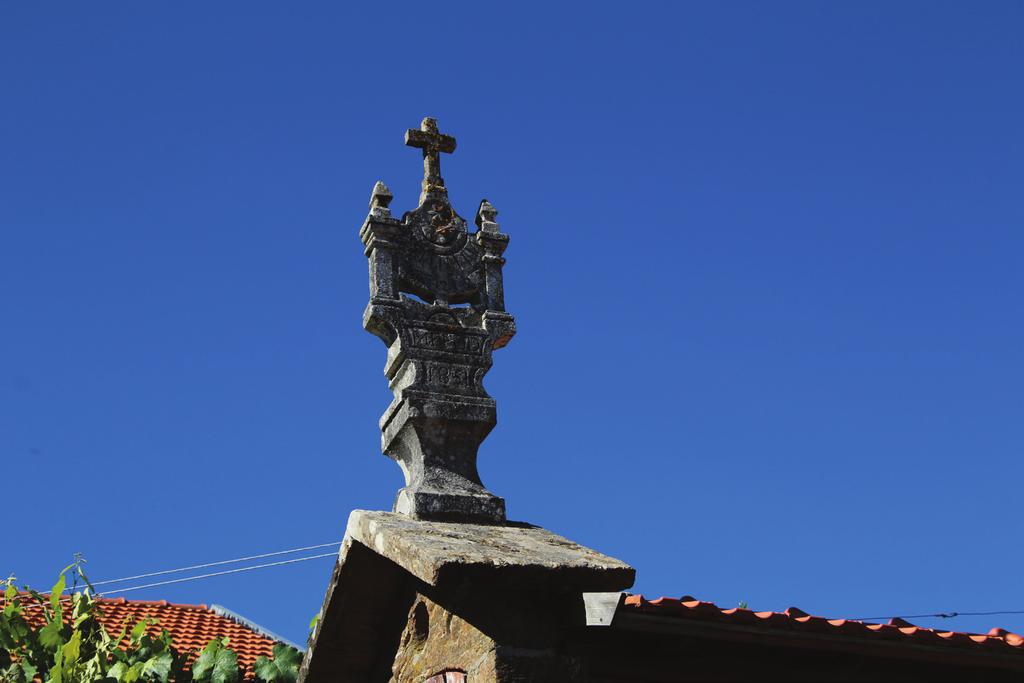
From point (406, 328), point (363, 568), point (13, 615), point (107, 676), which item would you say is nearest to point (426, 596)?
point (363, 568)

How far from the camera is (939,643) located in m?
5.48

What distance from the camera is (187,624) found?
40.5 ft

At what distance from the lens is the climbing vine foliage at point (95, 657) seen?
805cm

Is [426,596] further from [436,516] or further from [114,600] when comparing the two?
[114,600]

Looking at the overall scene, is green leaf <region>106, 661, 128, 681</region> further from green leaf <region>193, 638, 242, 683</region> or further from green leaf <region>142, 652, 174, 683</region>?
green leaf <region>193, 638, 242, 683</region>

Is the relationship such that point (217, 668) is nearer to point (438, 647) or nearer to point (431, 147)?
point (438, 647)

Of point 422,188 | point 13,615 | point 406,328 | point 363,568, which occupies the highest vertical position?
point 422,188

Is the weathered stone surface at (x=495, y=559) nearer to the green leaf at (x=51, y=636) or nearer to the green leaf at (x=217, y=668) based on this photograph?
the green leaf at (x=217, y=668)

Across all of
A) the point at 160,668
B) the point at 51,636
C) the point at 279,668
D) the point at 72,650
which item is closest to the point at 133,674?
the point at 160,668

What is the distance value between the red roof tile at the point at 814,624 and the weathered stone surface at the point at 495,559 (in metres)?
0.60

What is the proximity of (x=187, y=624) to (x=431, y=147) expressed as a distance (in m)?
7.80

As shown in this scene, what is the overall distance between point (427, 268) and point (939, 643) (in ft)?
9.87

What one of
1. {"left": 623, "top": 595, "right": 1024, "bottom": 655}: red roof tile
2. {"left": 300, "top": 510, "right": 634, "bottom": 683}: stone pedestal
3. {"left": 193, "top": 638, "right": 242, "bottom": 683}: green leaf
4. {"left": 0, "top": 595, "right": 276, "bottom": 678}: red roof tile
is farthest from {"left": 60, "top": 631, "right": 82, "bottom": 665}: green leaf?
{"left": 623, "top": 595, "right": 1024, "bottom": 655}: red roof tile

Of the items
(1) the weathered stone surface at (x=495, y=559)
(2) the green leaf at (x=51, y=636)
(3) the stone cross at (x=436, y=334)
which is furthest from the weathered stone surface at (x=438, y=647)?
(2) the green leaf at (x=51, y=636)
